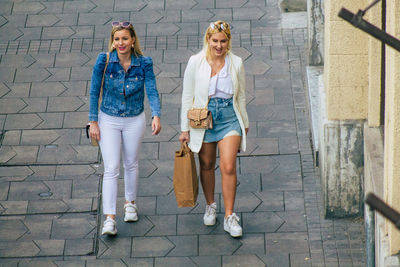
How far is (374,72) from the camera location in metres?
6.94

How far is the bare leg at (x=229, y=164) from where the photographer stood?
24.1 ft

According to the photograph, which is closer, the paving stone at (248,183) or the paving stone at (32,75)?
the paving stone at (248,183)

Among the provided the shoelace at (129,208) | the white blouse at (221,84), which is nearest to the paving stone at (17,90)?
the shoelace at (129,208)

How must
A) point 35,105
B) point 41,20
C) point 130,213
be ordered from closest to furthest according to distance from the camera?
point 130,213 → point 35,105 → point 41,20

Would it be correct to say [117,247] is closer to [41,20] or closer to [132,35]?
[132,35]

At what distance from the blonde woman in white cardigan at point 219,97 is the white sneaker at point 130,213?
2.92 ft

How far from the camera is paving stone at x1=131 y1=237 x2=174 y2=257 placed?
751 centimetres

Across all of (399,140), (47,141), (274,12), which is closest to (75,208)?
(47,141)

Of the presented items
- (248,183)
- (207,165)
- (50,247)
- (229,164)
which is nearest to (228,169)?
(229,164)

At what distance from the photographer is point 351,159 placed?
769 centimetres

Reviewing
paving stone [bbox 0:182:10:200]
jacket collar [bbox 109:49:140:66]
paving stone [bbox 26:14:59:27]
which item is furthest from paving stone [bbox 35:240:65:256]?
paving stone [bbox 26:14:59:27]

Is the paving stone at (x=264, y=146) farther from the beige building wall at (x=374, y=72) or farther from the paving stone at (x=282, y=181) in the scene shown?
the beige building wall at (x=374, y=72)

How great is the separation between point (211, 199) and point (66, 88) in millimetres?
3315

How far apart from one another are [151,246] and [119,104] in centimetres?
134
